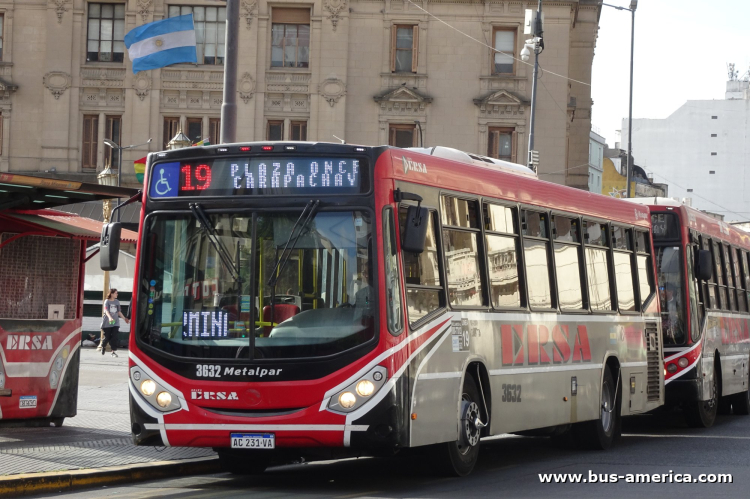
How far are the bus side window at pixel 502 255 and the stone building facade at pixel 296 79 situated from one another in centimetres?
3302

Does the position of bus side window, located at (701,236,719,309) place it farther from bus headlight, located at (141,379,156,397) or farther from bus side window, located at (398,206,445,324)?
bus headlight, located at (141,379,156,397)

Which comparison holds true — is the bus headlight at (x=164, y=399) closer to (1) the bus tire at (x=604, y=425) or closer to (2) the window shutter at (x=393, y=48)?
(1) the bus tire at (x=604, y=425)

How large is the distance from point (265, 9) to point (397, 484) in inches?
1430

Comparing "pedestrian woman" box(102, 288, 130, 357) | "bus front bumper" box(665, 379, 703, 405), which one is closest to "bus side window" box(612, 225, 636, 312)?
"bus front bumper" box(665, 379, 703, 405)

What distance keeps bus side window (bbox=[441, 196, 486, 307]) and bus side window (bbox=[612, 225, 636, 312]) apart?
433 centimetres

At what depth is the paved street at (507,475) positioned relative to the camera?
1021cm

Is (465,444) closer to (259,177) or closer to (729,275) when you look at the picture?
(259,177)

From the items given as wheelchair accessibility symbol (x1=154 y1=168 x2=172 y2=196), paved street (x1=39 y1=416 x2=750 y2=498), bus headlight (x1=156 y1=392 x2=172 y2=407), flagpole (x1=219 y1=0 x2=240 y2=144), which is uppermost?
flagpole (x1=219 y1=0 x2=240 y2=144)

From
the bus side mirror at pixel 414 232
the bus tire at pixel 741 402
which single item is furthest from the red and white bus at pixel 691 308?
the bus side mirror at pixel 414 232

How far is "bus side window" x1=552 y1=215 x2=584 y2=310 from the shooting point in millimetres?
13453

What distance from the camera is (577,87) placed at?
51656 millimetres

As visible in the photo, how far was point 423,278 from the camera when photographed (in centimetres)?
1049

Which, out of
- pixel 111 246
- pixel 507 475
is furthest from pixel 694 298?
pixel 111 246

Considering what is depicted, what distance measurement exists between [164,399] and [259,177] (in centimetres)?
202
